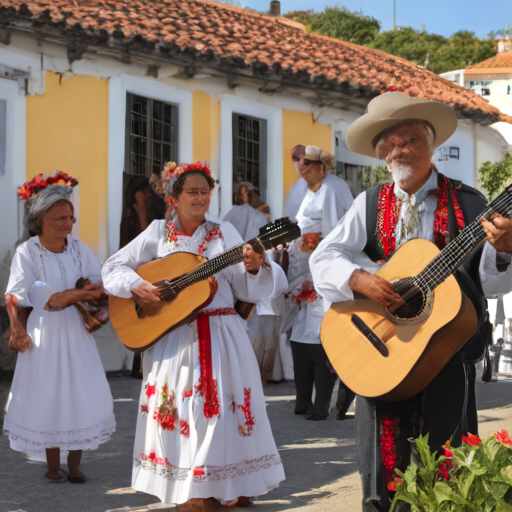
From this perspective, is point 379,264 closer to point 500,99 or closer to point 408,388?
point 408,388

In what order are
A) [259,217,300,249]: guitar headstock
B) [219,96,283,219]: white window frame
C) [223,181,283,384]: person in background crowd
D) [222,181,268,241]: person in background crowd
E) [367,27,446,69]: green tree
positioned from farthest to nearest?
[367,27,446,69]: green tree
[219,96,283,219]: white window frame
[222,181,268,241]: person in background crowd
[223,181,283,384]: person in background crowd
[259,217,300,249]: guitar headstock

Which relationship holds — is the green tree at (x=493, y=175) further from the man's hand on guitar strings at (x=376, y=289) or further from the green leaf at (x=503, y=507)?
the green leaf at (x=503, y=507)

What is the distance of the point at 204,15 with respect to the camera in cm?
1415

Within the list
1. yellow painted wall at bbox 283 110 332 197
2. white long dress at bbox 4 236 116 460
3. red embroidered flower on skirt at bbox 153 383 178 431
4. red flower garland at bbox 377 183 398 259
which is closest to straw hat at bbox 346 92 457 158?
red flower garland at bbox 377 183 398 259

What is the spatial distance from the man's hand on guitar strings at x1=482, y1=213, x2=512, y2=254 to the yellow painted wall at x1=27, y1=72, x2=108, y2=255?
7.72 metres

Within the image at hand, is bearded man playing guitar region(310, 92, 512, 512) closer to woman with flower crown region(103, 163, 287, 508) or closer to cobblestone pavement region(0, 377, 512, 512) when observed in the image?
woman with flower crown region(103, 163, 287, 508)

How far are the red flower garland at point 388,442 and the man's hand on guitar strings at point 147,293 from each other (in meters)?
1.77

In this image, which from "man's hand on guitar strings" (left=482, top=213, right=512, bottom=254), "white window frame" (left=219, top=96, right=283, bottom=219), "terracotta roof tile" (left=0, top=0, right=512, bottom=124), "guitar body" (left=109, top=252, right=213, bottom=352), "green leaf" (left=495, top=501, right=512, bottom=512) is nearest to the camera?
"green leaf" (left=495, top=501, right=512, bottom=512)

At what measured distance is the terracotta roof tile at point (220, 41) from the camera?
10516 millimetres

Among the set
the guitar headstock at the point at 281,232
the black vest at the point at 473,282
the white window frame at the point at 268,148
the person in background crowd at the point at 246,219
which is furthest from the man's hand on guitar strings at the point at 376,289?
the white window frame at the point at 268,148

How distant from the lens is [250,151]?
13.1 meters

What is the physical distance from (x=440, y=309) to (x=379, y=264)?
0.54m

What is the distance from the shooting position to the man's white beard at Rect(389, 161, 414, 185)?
3.96 metres

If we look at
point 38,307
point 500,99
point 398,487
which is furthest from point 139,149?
point 500,99
